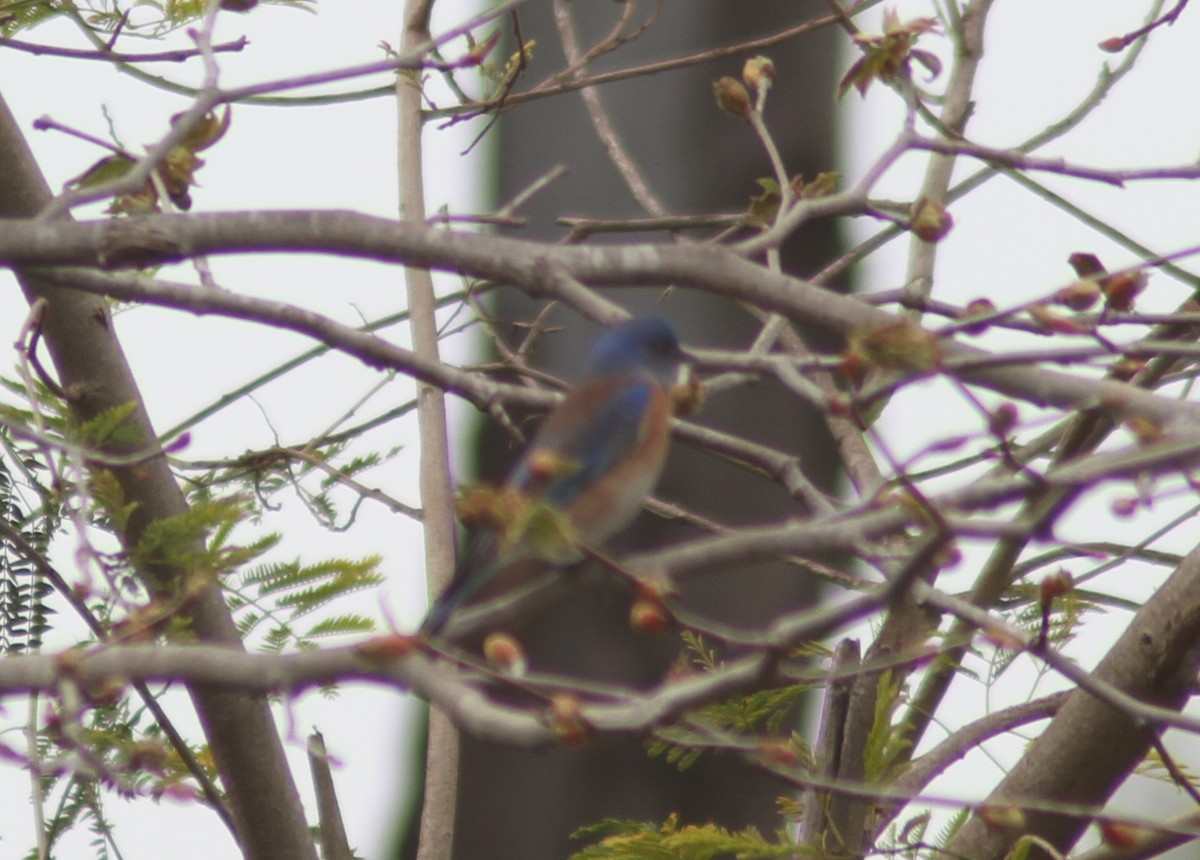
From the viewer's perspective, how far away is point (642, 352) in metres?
3.94

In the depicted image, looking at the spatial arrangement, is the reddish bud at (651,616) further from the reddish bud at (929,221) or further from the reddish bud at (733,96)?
the reddish bud at (733,96)

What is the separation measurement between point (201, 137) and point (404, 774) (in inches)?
96.3

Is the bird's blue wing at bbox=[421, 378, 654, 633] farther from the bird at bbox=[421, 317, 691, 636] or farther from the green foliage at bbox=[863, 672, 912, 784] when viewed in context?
the green foliage at bbox=[863, 672, 912, 784]

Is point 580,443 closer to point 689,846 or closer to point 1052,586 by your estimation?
point 689,846

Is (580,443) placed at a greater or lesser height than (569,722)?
greater

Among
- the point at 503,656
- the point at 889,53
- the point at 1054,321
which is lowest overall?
the point at 503,656

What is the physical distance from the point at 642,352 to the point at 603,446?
42 centimetres

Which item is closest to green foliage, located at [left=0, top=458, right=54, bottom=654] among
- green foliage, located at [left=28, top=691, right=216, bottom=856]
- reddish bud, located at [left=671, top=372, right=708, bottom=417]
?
green foliage, located at [left=28, top=691, right=216, bottom=856]

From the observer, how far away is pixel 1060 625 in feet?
11.6

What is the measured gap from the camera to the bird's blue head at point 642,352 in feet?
12.8

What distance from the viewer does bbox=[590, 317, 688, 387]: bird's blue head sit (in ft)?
12.8

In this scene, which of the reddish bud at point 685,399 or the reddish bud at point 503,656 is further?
the reddish bud at point 685,399

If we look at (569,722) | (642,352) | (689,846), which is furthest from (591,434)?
(569,722)

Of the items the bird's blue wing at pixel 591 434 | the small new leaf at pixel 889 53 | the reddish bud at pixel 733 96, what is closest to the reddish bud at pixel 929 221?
the small new leaf at pixel 889 53
